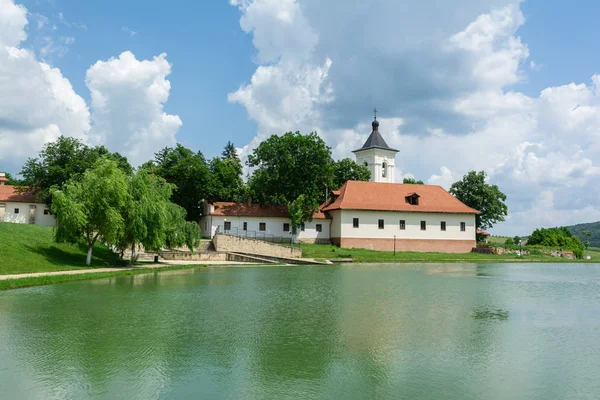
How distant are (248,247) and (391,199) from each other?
62.4 feet

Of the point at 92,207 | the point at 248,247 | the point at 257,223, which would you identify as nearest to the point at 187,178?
the point at 257,223

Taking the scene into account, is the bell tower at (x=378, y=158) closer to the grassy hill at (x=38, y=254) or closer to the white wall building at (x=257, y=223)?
the white wall building at (x=257, y=223)

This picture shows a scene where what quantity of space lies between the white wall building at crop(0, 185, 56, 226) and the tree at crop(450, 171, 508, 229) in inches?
2005

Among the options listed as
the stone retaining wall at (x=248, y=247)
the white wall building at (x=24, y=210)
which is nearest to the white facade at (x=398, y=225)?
the stone retaining wall at (x=248, y=247)

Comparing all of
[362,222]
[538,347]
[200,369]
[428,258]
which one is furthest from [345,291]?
[362,222]

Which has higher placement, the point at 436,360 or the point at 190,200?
the point at 190,200

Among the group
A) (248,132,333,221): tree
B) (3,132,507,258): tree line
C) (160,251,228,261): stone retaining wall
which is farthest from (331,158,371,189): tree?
(160,251,228,261): stone retaining wall

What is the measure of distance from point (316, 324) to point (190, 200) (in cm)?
4248

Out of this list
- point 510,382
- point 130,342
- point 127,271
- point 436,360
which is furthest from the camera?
point 127,271

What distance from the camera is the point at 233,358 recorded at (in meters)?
9.64

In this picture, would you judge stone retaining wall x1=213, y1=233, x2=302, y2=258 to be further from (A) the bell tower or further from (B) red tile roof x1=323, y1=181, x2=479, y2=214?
(A) the bell tower

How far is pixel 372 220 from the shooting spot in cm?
5259

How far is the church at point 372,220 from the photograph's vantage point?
5159 centimetres

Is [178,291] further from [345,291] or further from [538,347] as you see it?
[538,347]
